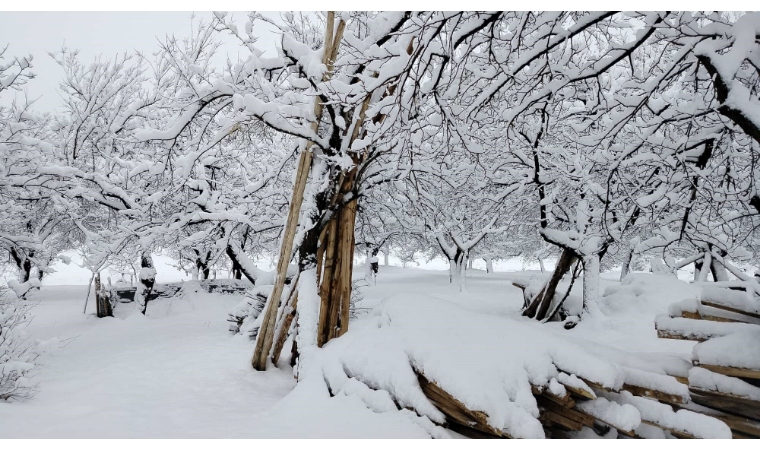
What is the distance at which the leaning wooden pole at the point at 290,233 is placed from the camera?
233 inches

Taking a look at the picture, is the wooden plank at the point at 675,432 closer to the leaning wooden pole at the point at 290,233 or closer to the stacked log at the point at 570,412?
the stacked log at the point at 570,412

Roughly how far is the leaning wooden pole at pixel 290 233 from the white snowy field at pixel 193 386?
396mm

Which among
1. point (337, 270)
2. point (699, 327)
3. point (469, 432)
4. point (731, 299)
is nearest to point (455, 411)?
point (469, 432)

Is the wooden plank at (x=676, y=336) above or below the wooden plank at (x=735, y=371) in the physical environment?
above

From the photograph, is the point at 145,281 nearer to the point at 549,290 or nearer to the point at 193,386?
the point at 193,386

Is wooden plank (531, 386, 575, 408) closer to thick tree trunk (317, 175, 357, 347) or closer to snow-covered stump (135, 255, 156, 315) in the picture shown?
thick tree trunk (317, 175, 357, 347)

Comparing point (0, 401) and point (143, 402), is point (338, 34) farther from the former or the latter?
point (0, 401)

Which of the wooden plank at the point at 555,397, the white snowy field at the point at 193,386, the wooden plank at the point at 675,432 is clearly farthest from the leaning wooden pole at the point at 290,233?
the wooden plank at the point at 675,432

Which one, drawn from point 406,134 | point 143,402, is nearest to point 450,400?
point 406,134

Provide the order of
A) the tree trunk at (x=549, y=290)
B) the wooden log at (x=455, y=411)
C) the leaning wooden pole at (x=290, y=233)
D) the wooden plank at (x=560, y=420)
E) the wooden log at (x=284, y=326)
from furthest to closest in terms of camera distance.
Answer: the tree trunk at (x=549, y=290)
the wooden log at (x=284, y=326)
the leaning wooden pole at (x=290, y=233)
the wooden plank at (x=560, y=420)
the wooden log at (x=455, y=411)

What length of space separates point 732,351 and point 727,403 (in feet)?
1.52

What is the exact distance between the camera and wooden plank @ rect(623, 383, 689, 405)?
141 inches

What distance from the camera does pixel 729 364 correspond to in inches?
134

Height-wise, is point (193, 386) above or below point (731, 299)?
below
